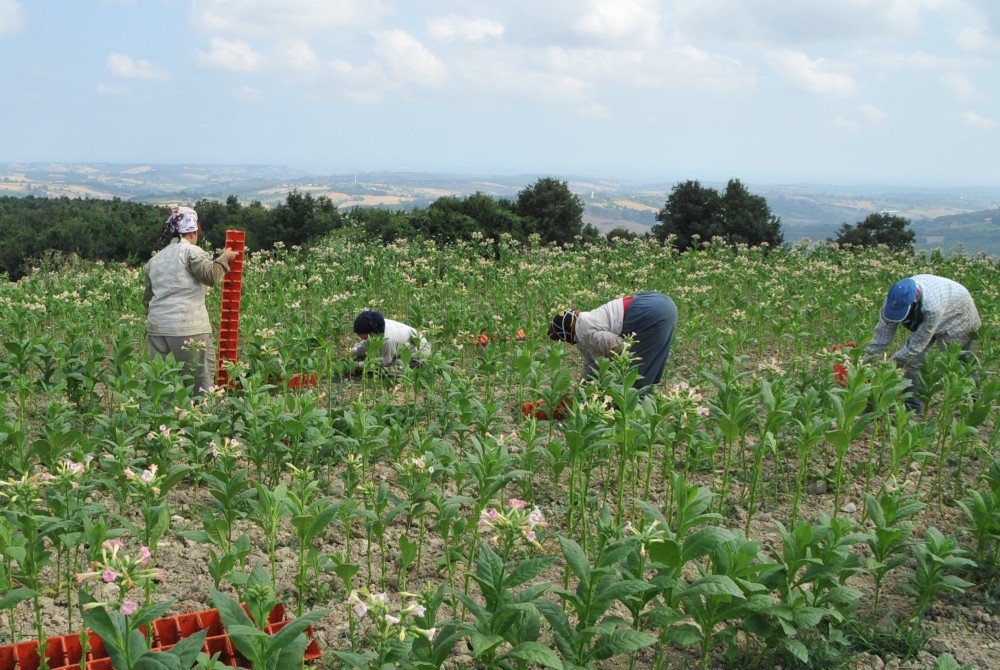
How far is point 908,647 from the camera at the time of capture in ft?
12.5

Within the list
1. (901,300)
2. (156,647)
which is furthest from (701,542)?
(901,300)

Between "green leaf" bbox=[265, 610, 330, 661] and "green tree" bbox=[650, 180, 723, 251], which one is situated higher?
"green tree" bbox=[650, 180, 723, 251]

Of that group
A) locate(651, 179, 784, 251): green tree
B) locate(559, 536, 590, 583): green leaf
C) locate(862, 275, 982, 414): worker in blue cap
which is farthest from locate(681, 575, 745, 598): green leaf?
locate(651, 179, 784, 251): green tree

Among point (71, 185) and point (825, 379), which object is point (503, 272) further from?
point (71, 185)

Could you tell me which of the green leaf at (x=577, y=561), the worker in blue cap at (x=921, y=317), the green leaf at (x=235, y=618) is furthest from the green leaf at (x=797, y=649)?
the worker in blue cap at (x=921, y=317)

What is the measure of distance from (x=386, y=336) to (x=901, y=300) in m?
5.05

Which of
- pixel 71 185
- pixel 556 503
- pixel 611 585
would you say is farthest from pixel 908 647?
pixel 71 185

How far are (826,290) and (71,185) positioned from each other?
8908 centimetres

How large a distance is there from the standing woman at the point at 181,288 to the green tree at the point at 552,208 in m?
21.9

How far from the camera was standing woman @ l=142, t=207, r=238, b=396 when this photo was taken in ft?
23.5

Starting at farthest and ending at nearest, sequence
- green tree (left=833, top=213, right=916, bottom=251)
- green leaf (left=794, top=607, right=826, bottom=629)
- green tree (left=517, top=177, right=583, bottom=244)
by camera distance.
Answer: green tree (left=517, top=177, right=583, bottom=244)
green tree (left=833, top=213, right=916, bottom=251)
green leaf (left=794, top=607, right=826, bottom=629)

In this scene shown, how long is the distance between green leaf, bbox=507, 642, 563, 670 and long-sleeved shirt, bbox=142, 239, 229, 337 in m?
5.29

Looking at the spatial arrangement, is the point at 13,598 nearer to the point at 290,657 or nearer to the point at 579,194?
the point at 290,657

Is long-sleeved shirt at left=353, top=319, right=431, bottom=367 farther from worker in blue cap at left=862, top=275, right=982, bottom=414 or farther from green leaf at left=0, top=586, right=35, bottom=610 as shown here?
green leaf at left=0, top=586, right=35, bottom=610
